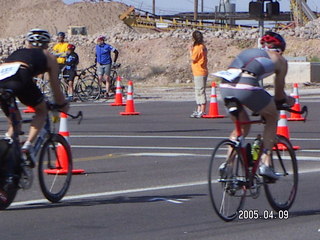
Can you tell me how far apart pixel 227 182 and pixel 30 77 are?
2225 mm

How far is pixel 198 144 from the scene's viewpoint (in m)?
15.5

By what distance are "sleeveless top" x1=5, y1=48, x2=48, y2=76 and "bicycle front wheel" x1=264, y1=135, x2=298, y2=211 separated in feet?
7.97

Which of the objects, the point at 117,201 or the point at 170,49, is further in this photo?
the point at 170,49

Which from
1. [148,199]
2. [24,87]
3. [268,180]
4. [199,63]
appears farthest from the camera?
[199,63]

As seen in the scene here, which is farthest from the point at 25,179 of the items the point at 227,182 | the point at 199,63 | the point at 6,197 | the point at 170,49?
the point at 170,49

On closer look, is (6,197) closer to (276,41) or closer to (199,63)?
(276,41)

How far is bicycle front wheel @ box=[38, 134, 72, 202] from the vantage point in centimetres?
945

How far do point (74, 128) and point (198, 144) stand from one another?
4.20 m

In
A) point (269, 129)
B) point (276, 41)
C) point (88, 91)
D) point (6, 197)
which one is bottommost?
point (88, 91)

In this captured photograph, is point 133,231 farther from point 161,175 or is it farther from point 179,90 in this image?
point 179,90

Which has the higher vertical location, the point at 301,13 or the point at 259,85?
the point at 259,85

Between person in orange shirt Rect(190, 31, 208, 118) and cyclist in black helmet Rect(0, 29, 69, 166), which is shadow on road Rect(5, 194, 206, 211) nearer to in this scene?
cyclist in black helmet Rect(0, 29, 69, 166)

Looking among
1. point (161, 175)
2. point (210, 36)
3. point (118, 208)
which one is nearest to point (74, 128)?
point (161, 175)

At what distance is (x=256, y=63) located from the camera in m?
8.51
